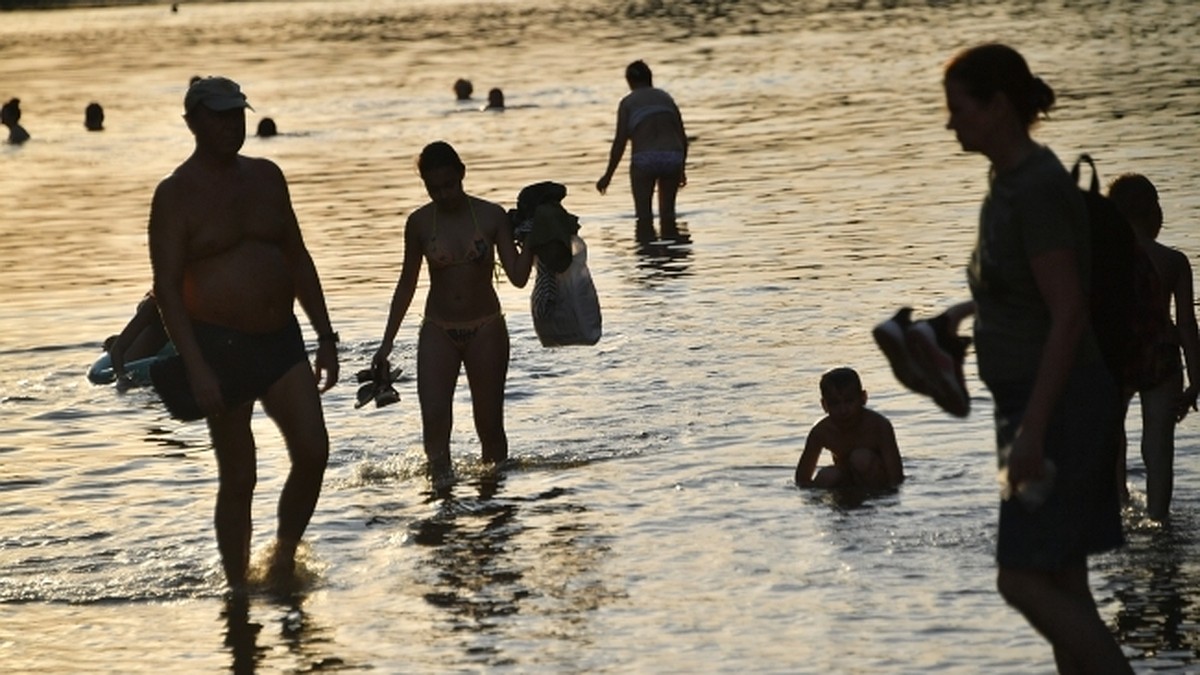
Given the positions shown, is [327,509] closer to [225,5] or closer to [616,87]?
[616,87]

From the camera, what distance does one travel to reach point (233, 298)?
8.18 m

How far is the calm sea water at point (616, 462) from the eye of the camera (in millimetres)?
7879

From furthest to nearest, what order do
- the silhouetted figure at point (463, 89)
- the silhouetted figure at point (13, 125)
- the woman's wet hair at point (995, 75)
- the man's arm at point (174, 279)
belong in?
1. the silhouetted figure at point (463, 89)
2. the silhouetted figure at point (13, 125)
3. the man's arm at point (174, 279)
4. the woman's wet hair at point (995, 75)

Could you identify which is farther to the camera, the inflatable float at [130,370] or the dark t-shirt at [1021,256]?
the inflatable float at [130,370]

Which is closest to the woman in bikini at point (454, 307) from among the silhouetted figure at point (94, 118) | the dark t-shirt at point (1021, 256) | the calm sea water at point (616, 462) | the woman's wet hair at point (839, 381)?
the calm sea water at point (616, 462)

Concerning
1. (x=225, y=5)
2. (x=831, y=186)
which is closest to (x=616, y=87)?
(x=831, y=186)

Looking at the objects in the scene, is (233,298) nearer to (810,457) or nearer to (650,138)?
(810,457)

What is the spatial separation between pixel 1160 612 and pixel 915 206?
524 inches

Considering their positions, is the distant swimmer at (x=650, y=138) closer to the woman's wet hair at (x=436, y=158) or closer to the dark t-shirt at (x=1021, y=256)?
the woman's wet hair at (x=436, y=158)

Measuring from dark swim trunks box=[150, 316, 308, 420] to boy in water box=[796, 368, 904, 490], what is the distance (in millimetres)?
2658

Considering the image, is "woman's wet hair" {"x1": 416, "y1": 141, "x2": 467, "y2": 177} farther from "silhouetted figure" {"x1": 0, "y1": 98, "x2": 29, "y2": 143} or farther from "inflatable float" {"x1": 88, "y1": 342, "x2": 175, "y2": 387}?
"silhouetted figure" {"x1": 0, "y1": 98, "x2": 29, "y2": 143}

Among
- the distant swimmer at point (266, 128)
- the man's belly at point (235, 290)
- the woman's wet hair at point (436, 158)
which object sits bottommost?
the distant swimmer at point (266, 128)

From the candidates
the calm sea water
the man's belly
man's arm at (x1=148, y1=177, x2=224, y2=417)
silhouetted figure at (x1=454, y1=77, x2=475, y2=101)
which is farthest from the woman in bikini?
silhouetted figure at (x1=454, y1=77, x2=475, y2=101)

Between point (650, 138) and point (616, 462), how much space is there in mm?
9685
